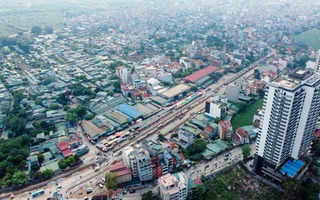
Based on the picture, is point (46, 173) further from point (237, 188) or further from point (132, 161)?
point (237, 188)

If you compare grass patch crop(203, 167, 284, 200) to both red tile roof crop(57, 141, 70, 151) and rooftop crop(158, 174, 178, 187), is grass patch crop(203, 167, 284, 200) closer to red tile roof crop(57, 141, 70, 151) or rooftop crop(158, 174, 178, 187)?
rooftop crop(158, 174, 178, 187)

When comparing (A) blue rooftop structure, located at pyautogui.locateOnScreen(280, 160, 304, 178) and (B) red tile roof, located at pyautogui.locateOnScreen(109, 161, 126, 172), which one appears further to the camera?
(B) red tile roof, located at pyautogui.locateOnScreen(109, 161, 126, 172)

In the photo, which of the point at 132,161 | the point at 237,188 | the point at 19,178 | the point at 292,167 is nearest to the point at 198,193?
the point at 237,188

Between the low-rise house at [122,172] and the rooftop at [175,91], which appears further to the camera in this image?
the rooftop at [175,91]

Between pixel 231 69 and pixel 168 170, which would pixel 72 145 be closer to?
pixel 168 170

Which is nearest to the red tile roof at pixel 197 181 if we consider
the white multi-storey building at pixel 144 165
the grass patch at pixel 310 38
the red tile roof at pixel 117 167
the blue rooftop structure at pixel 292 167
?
the white multi-storey building at pixel 144 165

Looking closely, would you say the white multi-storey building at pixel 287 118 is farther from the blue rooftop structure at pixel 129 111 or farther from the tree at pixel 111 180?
the blue rooftop structure at pixel 129 111

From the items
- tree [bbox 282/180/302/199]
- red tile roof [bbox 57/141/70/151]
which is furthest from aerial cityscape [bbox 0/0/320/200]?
red tile roof [bbox 57/141/70/151]

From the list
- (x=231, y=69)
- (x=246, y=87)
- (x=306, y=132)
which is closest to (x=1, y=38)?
(x=231, y=69)
